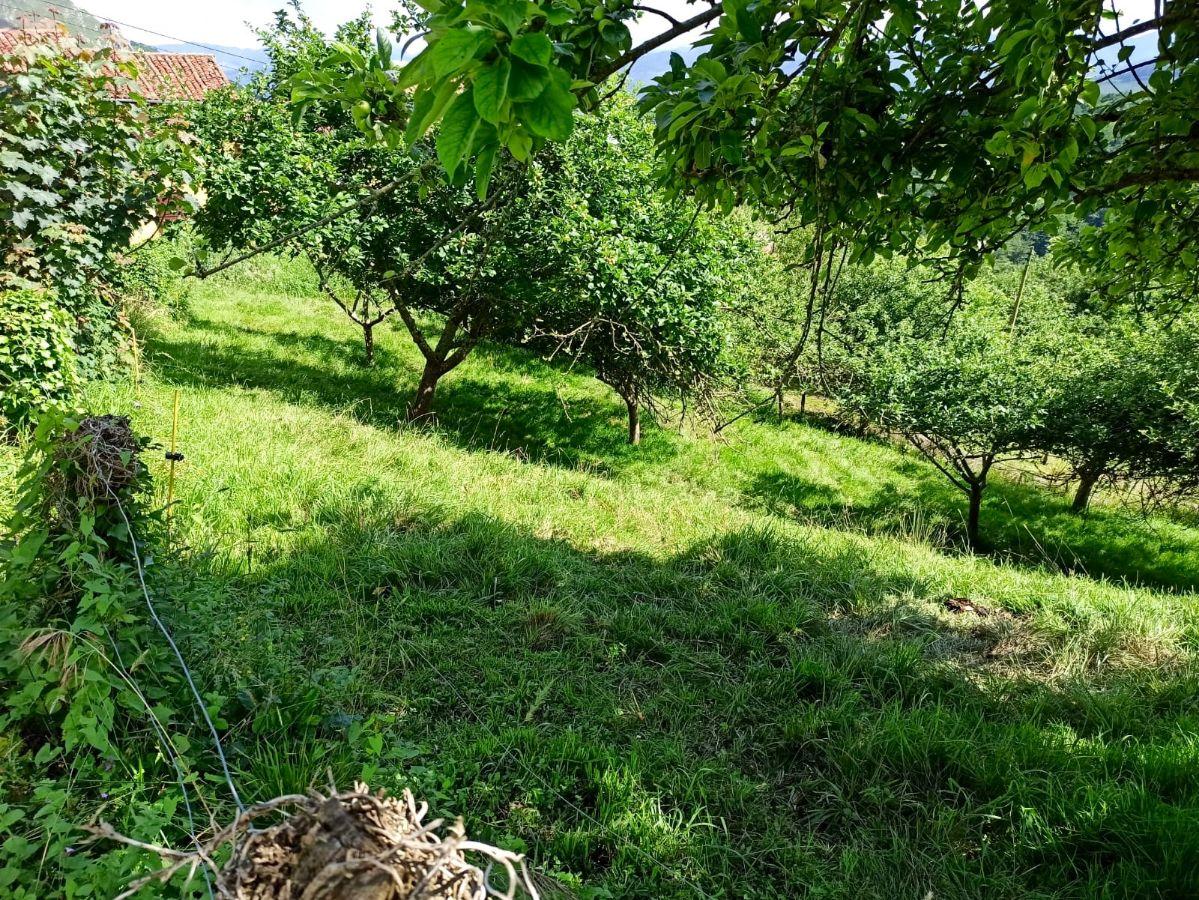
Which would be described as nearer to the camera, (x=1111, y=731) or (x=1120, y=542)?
(x=1111, y=731)

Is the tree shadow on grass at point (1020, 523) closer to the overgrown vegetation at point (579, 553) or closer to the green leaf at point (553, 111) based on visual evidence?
the overgrown vegetation at point (579, 553)

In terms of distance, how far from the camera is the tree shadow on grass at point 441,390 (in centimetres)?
995

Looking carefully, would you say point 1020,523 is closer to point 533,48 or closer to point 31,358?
point 533,48

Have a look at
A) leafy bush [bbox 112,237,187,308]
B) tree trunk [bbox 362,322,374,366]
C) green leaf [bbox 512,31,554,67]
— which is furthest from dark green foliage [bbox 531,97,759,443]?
green leaf [bbox 512,31,554,67]

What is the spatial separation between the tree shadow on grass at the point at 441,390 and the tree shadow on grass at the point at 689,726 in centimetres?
530

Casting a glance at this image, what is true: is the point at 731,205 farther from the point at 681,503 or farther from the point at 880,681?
the point at 681,503

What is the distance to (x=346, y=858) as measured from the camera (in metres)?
0.80

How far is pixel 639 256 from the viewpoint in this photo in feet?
26.5

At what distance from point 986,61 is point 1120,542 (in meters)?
10.8

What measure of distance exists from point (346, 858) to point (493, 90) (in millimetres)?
1060

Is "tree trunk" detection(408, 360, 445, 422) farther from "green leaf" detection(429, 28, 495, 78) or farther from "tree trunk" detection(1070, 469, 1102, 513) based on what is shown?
"tree trunk" detection(1070, 469, 1102, 513)

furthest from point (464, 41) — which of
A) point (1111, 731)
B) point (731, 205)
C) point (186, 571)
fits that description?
point (1111, 731)

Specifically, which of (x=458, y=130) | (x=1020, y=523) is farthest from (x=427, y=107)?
(x=1020, y=523)

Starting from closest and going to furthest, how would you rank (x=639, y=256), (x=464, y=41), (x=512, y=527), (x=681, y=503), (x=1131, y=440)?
(x=464, y=41) → (x=512, y=527) → (x=681, y=503) → (x=639, y=256) → (x=1131, y=440)
